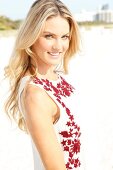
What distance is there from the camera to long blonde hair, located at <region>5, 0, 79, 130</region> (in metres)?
2.53

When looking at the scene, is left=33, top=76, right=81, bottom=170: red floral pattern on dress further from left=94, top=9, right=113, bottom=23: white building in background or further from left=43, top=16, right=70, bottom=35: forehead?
left=94, top=9, right=113, bottom=23: white building in background

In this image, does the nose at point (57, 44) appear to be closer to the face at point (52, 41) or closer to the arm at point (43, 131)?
the face at point (52, 41)

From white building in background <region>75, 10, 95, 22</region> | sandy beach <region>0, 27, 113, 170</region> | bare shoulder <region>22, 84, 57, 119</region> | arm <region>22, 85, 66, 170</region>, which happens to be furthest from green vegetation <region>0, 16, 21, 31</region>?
white building in background <region>75, 10, 95, 22</region>

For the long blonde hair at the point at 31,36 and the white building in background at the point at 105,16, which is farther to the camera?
the white building in background at the point at 105,16

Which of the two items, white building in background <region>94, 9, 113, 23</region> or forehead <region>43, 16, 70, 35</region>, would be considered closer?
forehead <region>43, 16, 70, 35</region>

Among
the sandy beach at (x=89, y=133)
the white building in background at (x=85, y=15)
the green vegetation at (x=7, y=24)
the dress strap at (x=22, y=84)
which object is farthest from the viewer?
the white building in background at (x=85, y=15)

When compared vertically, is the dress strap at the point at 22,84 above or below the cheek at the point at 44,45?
below

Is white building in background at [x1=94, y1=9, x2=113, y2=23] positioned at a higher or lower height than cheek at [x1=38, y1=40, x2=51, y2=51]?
higher

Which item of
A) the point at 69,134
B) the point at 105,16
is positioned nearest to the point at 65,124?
the point at 69,134

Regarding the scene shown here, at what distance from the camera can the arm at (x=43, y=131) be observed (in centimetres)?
230

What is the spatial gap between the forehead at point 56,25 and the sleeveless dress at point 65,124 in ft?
0.89

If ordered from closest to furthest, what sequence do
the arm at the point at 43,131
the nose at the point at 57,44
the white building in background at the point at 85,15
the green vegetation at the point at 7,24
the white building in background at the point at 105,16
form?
the arm at the point at 43,131 → the nose at the point at 57,44 → the green vegetation at the point at 7,24 → the white building in background at the point at 85,15 → the white building in background at the point at 105,16

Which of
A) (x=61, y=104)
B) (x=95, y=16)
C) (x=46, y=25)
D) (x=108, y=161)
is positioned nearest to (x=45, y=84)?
(x=61, y=104)

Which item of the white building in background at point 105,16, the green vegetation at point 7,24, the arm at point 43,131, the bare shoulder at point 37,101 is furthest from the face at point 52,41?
the white building in background at point 105,16
